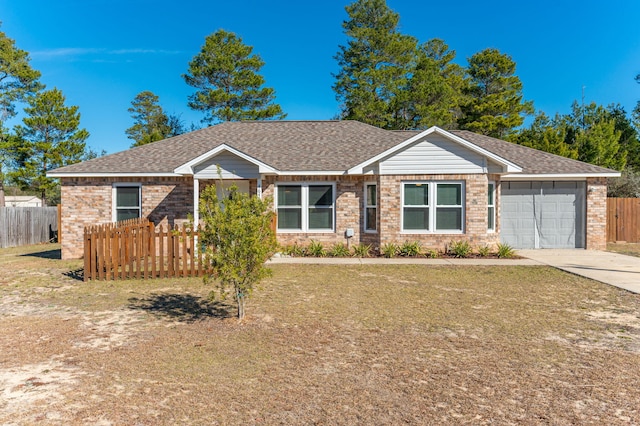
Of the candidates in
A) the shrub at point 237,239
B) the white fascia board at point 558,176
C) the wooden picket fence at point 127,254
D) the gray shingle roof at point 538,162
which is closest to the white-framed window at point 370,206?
the gray shingle roof at point 538,162

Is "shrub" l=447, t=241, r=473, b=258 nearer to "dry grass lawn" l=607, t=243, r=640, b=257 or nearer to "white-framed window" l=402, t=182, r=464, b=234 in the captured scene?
"white-framed window" l=402, t=182, r=464, b=234

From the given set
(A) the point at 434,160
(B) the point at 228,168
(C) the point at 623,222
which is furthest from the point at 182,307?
(C) the point at 623,222

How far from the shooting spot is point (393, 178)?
14391 millimetres

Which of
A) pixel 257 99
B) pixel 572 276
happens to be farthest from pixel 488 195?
pixel 257 99

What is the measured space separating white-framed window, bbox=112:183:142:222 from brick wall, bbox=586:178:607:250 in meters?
17.1

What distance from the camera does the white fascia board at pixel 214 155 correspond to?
13656 mm

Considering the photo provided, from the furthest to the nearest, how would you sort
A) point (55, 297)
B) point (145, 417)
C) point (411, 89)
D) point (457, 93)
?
point (457, 93) → point (411, 89) → point (55, 297) → point (145, 417)

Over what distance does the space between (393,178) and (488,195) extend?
3.57m

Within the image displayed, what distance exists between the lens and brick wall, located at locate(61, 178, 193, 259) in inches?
593

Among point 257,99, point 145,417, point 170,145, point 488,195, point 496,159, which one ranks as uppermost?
point 257,99

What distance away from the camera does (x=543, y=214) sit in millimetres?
16500

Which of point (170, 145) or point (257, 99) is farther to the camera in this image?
point (257, 99)

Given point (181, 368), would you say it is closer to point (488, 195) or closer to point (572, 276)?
point (572, 276)

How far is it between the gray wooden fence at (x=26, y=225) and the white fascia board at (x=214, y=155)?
11.5 metres
